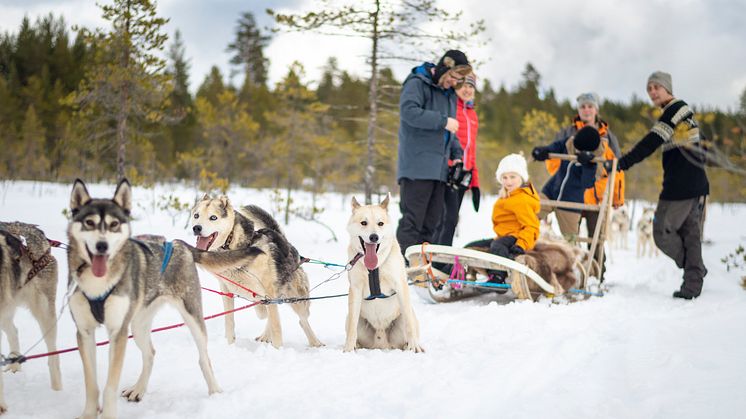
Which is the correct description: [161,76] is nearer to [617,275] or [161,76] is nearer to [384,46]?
[384,46]

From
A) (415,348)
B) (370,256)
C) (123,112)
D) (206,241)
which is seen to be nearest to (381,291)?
(370,256)

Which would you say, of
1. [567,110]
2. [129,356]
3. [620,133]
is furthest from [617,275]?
[567,110]

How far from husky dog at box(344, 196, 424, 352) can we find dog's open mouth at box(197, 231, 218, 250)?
3.43 feet

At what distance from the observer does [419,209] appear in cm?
513

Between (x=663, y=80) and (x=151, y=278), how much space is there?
5.70m

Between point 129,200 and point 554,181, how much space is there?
19.0 feet

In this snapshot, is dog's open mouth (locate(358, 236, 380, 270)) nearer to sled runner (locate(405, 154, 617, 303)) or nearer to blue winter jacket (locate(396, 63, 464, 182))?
sled runner (locate(405, 154, 617, 303))

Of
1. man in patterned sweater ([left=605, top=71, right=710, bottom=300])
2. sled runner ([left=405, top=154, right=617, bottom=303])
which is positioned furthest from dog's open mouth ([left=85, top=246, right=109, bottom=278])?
man in patterned sweater ([left=605, top=71, right=710, bottom=300])

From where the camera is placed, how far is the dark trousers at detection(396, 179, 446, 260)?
200 inches

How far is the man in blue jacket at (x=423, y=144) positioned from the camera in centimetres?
502

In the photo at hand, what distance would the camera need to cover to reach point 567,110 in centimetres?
4062

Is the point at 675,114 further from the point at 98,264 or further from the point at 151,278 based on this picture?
the point at 98,264

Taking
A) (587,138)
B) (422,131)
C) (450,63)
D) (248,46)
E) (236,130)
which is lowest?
(422,131)

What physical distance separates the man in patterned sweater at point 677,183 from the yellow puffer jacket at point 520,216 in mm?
1308
